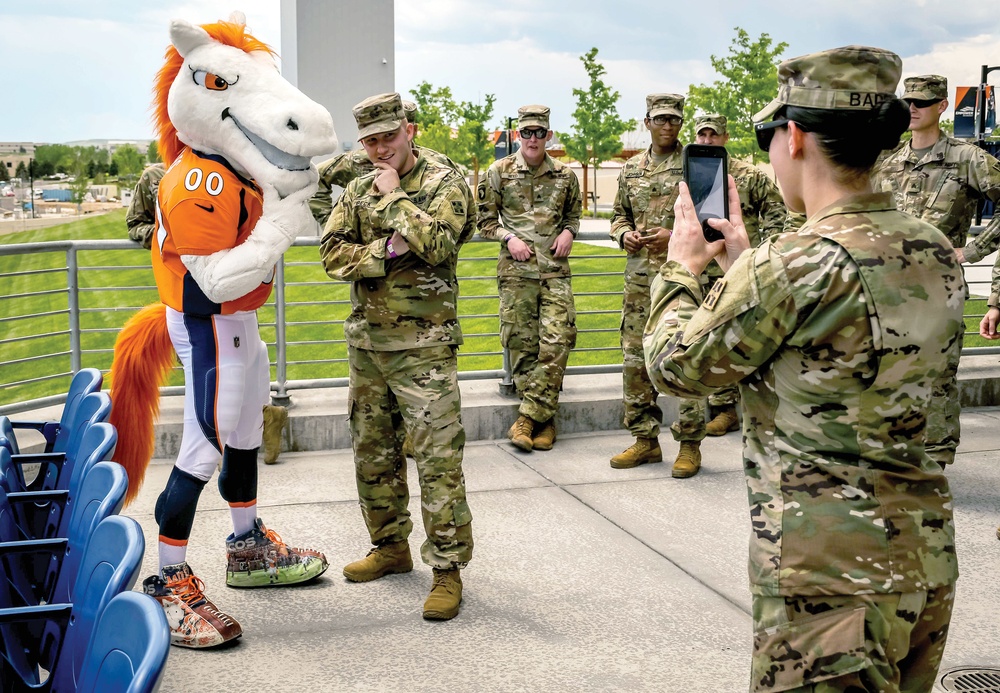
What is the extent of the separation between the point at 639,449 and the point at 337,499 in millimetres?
2000

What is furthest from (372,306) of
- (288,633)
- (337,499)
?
(337,499)

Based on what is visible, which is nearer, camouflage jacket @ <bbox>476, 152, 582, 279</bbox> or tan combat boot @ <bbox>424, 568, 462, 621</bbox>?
tan combat boot @ <bbox>424, 568, 462, 621</bbox>

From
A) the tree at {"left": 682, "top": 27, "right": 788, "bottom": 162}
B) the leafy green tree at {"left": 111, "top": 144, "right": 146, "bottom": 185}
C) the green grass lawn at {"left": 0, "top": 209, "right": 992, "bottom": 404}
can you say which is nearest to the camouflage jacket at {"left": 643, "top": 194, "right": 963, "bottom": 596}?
the green grass lawn at {"left": 0, "top": 209, "right": 992, "bottom": 404}

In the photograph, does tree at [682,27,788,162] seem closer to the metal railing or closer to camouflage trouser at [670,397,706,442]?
the metal railing

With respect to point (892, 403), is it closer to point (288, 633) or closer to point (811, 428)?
point (811, 428)

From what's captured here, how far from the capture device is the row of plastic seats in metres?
1.88

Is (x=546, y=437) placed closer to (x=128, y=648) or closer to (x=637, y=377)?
(x=637, y=377)

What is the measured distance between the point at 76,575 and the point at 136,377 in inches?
79.2

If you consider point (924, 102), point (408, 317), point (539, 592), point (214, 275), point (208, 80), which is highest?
point (924, 102)

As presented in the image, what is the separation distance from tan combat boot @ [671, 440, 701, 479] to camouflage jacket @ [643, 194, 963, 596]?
441cm

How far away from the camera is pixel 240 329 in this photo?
4355 mm

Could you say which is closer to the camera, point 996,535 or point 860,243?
point 860,243

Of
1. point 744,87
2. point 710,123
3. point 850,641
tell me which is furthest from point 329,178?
point 744,87

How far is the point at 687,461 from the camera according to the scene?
6.50m
